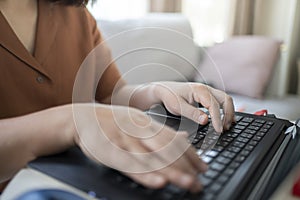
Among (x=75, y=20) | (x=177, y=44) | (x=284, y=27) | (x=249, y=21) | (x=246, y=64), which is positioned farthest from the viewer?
(x=249, y=21)

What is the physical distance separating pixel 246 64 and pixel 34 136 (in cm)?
164

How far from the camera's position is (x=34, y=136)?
444 mm

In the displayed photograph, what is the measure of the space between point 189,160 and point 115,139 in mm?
93

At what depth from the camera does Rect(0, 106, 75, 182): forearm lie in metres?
0.43

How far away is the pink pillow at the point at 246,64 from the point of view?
1.84m

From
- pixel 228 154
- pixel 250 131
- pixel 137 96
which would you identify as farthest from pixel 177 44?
pixel 228 154

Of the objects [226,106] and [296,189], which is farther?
[226,106]

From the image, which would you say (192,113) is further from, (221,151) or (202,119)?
(221,151)

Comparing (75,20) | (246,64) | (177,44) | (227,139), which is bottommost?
(246,64)

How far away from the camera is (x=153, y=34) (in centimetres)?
165

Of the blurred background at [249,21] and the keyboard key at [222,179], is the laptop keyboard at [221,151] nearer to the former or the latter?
the keyboard key at [222,179]


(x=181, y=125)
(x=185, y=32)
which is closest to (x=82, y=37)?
(x=181, y=125)

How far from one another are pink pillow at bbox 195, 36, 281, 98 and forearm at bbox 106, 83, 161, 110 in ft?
3.46

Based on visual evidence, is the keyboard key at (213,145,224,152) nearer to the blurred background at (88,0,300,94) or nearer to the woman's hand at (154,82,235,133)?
the woman's hand at (154,82,235,133)
